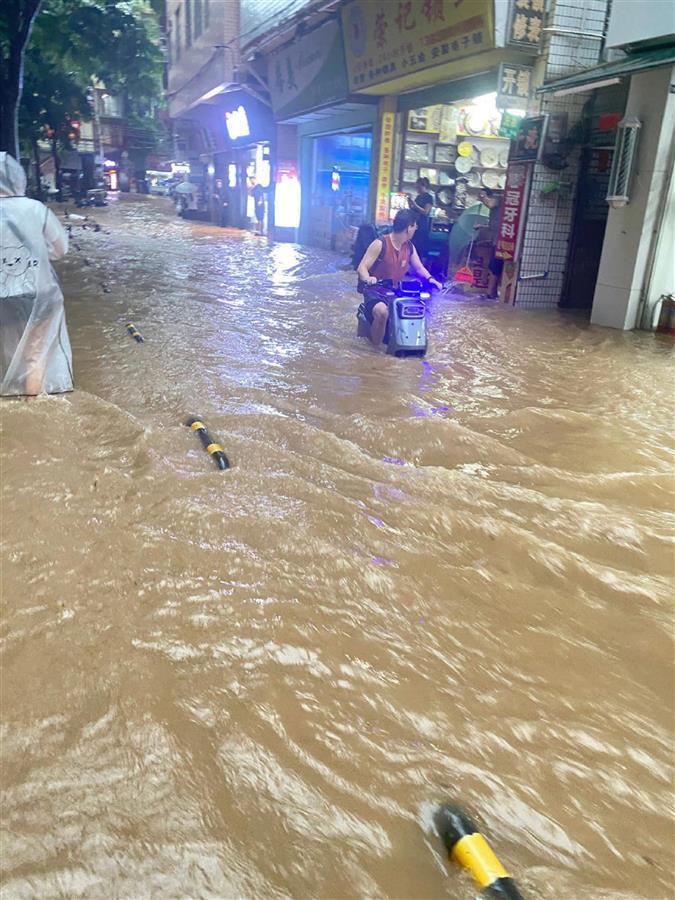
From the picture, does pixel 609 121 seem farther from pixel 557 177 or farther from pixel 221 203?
pixel 221 203

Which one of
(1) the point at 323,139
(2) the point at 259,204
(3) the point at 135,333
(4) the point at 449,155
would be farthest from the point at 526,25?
(2) the point at 259,204

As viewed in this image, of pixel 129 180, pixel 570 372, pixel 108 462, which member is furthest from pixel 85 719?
pixel 129 180

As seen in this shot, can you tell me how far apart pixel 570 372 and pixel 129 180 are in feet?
179

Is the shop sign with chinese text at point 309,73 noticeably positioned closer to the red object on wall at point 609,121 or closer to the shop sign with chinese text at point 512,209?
Result: the shop sign with chinese text at point 512,209

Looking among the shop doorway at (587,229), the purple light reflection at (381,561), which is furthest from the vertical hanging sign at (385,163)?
the purple light reflection at (381,561)

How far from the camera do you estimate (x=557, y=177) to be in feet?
35.8

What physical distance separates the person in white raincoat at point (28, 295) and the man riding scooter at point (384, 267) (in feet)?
10.7

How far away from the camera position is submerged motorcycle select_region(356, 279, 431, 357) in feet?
24.9

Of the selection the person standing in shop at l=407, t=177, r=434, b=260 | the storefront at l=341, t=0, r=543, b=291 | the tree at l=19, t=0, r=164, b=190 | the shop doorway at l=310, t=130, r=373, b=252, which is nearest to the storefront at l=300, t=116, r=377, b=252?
the shop doorway at l=310, t=130, r=373, b=252

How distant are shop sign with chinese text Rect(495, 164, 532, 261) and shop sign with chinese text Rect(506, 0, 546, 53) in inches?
65.1

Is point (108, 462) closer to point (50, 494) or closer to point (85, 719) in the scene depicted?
point (50, 494)

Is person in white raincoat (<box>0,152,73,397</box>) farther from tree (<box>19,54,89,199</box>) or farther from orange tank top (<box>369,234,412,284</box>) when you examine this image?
tree (<box>19,54,89,199</box>)

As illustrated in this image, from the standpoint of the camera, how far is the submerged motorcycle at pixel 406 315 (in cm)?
760

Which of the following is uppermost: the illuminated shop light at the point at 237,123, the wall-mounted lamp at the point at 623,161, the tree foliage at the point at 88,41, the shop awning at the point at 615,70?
the tree foliage at the point at 88,41
